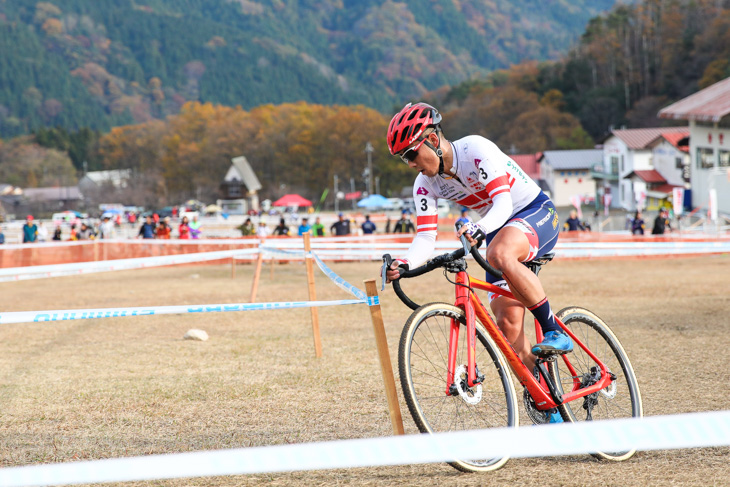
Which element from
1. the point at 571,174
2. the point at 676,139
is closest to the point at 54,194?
the point at 571,174

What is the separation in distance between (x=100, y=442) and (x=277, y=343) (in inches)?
169

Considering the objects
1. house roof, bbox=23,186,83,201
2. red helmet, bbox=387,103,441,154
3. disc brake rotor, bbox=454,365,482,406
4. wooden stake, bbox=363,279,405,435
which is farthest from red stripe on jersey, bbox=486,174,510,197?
house roof, bbox=23,186,83,201

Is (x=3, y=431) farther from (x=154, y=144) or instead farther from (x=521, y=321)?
(x=154, y=144)

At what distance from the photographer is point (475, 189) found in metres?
4.27

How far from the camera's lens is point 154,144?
503ft

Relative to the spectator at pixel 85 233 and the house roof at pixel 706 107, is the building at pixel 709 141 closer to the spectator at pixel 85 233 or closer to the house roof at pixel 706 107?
the house roof at pixel 706 107

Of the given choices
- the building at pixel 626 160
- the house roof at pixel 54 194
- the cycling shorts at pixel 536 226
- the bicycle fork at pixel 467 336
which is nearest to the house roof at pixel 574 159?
the building at pixel 626 160

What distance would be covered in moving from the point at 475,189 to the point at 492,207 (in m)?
0.25

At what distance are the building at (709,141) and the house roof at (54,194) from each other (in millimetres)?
130413

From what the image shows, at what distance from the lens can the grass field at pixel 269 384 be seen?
4.18 meters

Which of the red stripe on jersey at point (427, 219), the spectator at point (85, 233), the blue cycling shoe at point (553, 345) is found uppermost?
the red stripe on jersey at point (427, 219)

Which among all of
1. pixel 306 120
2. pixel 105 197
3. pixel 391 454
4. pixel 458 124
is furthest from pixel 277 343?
pixel 105 197

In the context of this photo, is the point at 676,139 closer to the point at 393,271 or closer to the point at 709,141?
the point at 709,141

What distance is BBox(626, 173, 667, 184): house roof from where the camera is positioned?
65375 millimetres
